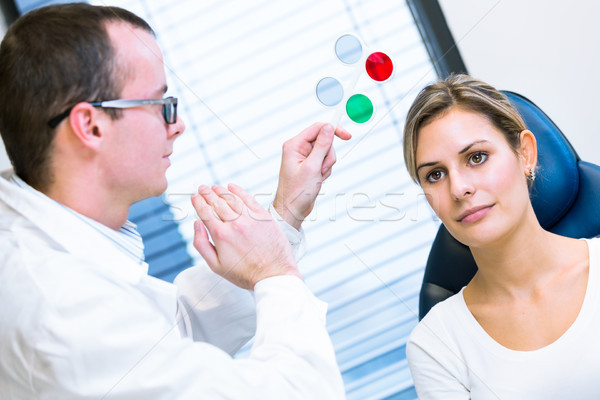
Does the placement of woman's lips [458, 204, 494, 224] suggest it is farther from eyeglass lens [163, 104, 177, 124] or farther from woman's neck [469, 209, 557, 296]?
eyeglass lens [163, 104, 177, 124]

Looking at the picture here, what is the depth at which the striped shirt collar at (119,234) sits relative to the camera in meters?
1.08

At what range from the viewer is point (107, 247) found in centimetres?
110

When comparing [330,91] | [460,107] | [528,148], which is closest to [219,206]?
[330,91]

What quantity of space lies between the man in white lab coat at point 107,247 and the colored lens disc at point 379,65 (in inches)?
9.4

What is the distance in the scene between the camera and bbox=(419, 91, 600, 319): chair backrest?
152cm

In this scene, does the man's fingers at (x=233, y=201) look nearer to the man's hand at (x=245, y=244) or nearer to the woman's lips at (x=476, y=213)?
the man's hand at (x=245, y=244)

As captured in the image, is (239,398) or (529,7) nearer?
(239,398)

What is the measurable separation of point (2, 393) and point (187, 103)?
167 centimetres

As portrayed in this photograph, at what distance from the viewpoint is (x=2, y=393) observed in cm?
95

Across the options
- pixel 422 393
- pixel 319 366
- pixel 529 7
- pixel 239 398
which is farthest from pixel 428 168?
pixel 529 7

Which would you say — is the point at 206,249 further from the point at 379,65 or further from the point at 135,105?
the point at 379,65

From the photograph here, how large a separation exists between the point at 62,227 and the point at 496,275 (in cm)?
112

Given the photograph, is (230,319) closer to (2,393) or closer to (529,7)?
(2,393)

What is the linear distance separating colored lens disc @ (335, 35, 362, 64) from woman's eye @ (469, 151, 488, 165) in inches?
15.9
